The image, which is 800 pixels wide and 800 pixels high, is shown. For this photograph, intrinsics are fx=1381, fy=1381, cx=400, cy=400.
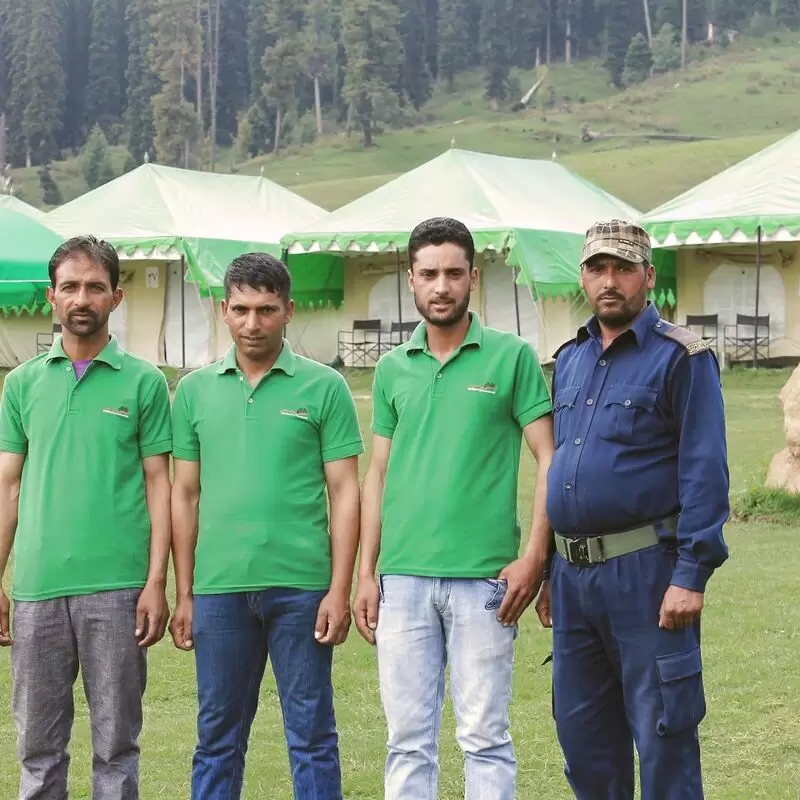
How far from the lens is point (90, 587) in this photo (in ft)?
12.8

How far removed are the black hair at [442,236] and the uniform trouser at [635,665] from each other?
0.93 meters

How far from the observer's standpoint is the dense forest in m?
77.6

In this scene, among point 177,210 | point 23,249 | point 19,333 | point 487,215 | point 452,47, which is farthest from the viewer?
point 452,47

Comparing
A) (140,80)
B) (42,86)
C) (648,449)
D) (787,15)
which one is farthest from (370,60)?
(648,449)

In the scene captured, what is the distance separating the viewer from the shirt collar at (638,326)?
3805 mm

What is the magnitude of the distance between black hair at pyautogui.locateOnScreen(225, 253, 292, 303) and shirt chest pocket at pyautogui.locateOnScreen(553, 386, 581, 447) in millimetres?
855

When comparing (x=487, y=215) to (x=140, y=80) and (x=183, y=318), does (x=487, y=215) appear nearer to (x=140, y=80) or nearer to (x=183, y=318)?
(x=183, y=318)

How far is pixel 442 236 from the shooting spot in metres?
3.96

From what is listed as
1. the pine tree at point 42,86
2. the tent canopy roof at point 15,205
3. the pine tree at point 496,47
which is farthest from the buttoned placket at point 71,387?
the pine tree at point 496,47

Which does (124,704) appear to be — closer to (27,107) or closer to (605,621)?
(605,621)

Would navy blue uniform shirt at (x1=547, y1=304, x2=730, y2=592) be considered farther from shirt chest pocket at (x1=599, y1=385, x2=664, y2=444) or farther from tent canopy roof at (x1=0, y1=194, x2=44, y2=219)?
tent canopy roof at (x1=0, y1=194, x2=44, y2=219)

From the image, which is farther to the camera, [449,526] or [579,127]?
[579,127]

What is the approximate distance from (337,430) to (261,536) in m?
0.38

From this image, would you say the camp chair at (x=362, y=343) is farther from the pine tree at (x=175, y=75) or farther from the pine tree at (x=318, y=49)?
the pine tree at (x=318, y=49)
